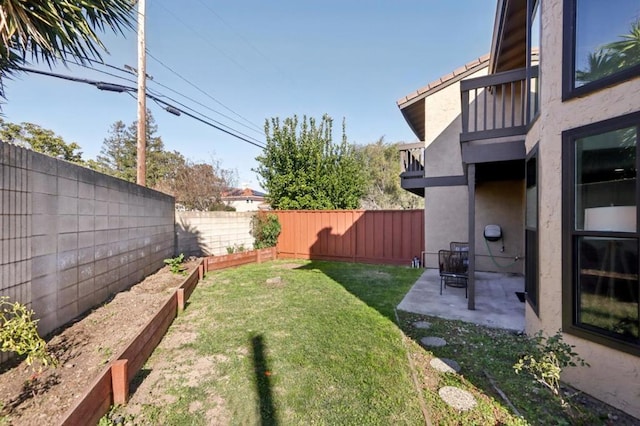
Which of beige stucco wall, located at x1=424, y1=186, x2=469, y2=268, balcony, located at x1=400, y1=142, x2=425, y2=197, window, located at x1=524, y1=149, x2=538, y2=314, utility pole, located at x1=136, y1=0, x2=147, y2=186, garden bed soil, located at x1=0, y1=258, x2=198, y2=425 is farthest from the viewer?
balcony, located at x1=400, y1=142, x2=425, y2=197

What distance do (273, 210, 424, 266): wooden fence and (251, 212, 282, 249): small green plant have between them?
279mm

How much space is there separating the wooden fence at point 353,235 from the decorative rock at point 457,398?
20.2 ft

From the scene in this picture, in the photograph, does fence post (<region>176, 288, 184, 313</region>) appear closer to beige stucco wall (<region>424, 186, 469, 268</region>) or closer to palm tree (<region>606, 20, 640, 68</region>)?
palm tree (<region>606, 20, 640, 68</region>)

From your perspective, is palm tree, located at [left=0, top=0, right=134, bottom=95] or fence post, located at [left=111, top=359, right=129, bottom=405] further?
palm tree, located at [left=0, top=0, right=134, bottom=95]

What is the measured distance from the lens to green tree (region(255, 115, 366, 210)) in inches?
471

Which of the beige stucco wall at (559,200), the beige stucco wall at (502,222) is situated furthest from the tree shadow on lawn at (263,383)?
the beige stucco wall at (502,222)

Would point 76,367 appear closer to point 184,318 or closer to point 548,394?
point 184,318

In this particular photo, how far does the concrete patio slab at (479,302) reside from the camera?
4.16 meters

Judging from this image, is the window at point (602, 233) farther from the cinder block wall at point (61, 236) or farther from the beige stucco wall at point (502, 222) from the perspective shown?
the beige stucco wall at point (502, 222)

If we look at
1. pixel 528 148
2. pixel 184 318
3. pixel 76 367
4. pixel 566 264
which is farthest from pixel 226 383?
pixel 528 148

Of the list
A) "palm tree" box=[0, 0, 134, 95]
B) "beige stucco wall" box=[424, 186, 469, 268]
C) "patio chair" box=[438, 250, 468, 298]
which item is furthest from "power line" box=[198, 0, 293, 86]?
"patio chair" box=[438, 250, 468, 298]

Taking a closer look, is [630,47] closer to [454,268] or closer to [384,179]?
[454,268]

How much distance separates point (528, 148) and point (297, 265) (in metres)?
6.82

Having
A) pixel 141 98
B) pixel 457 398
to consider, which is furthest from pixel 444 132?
pixel 141 98
